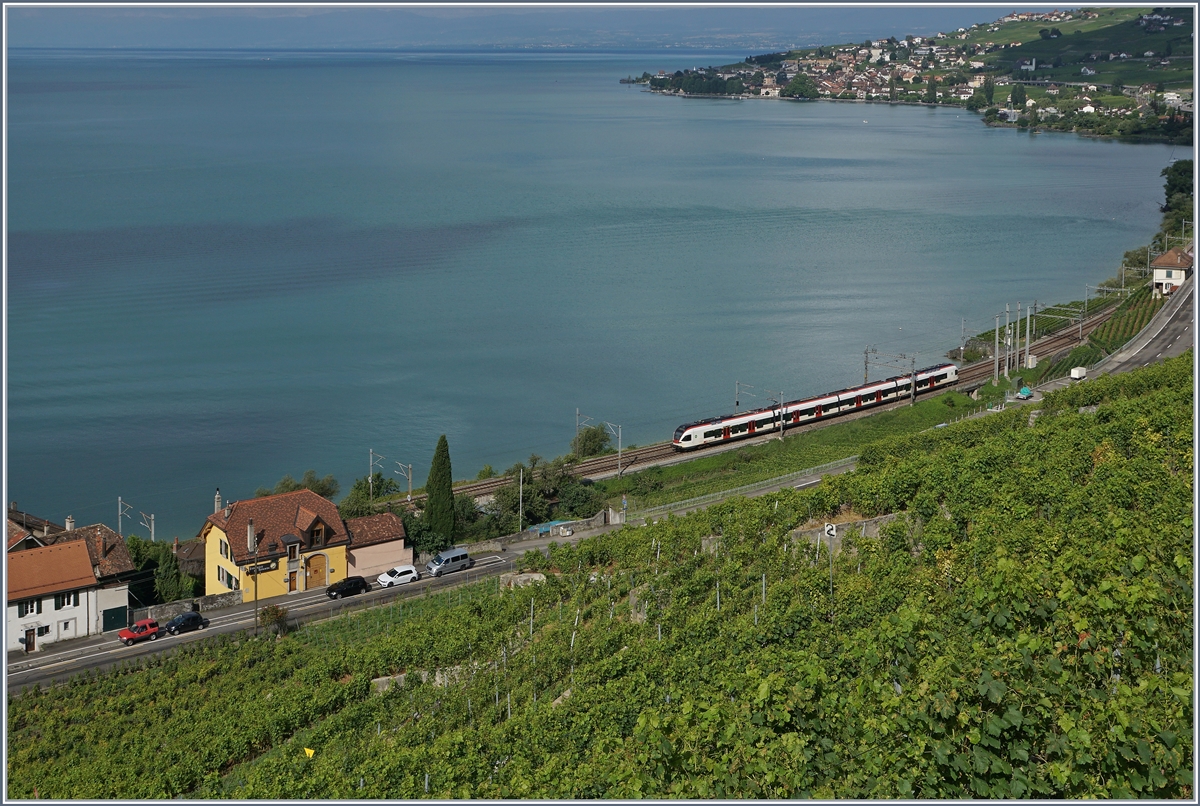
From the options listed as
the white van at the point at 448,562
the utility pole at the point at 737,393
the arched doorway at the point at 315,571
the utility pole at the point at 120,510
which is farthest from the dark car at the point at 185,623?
the utility pole at the point at 737,393

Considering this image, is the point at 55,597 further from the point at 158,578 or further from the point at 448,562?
the point at 448,562

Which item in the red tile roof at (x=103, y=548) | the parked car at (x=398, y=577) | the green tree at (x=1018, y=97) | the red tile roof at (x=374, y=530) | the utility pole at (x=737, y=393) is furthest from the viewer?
the green tree at (x=1018, y=97)

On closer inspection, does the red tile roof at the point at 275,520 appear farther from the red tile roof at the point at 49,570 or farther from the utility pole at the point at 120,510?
the utility pole at the point at 120,510

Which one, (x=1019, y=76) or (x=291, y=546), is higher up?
(x=1019, y=76)

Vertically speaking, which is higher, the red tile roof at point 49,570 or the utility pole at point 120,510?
the red tile roof at point 49,570

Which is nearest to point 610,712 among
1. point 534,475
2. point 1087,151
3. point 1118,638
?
point 1118,638

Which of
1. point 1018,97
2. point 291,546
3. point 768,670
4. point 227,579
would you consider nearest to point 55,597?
point 227,579
